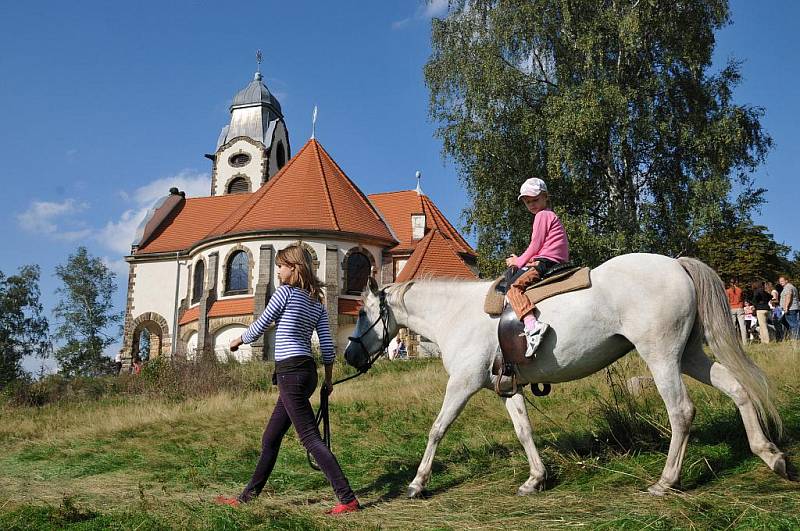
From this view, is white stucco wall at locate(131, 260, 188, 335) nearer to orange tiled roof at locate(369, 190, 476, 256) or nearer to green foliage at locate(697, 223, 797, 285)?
orange tiled roof at locate(369, 190, 476, 256)

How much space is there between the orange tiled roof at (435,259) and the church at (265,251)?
0.17 feet

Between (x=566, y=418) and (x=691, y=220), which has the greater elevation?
(x=691, y=220)

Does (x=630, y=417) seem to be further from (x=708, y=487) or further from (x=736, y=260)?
(x=736, y=260)

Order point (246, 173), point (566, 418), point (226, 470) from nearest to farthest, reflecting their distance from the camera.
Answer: point (226, 470) < point (566, 418) < point (246, 173)

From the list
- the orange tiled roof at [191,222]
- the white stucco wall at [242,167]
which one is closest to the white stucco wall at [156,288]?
the orange tiled roof at [191,222]

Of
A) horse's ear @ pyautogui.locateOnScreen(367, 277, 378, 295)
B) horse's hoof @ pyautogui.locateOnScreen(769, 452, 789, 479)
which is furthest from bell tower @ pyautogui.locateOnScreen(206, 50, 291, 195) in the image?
horse's hoof @ pyautogui.locateOnScreen(769, 452, 789, 479)

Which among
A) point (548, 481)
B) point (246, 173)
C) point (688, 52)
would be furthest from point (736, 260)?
point (548, 481)

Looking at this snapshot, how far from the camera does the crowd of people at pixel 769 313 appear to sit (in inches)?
625

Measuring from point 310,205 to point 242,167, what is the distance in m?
15.3

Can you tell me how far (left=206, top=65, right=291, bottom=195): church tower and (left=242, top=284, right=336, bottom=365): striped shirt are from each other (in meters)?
39.9

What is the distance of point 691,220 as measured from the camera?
1916cm

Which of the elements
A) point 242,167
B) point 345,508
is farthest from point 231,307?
point 345,508

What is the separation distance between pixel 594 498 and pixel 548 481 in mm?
801

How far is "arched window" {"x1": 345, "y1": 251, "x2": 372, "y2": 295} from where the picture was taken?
1240 inches
